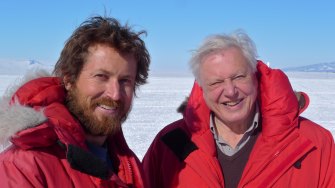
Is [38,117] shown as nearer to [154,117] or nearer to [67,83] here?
[67,83]

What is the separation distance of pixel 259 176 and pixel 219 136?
38cm

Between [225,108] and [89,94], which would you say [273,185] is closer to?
[225,108]

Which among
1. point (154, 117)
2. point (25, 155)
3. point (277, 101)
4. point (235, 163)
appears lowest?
point (154, 117)

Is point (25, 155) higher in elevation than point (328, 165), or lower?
higher

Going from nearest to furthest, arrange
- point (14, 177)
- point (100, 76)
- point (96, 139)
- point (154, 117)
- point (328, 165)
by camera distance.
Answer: point (14, 177), point (100, 76), point (96, 139), point (328, 165), point (154, 117)

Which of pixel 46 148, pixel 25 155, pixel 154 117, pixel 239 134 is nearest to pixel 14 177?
pixel 25 155

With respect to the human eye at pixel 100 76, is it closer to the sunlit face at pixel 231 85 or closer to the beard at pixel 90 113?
the beard at pixel 90 113

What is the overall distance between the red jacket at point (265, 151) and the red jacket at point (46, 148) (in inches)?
26.7

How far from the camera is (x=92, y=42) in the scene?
6.03ft

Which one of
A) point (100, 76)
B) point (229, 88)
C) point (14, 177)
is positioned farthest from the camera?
point (229, 88)

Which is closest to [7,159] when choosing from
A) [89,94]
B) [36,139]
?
[36,139]

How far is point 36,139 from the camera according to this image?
5.15 ft

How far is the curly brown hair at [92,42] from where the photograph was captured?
6.01ft

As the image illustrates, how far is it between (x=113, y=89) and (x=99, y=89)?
2.3 inches
